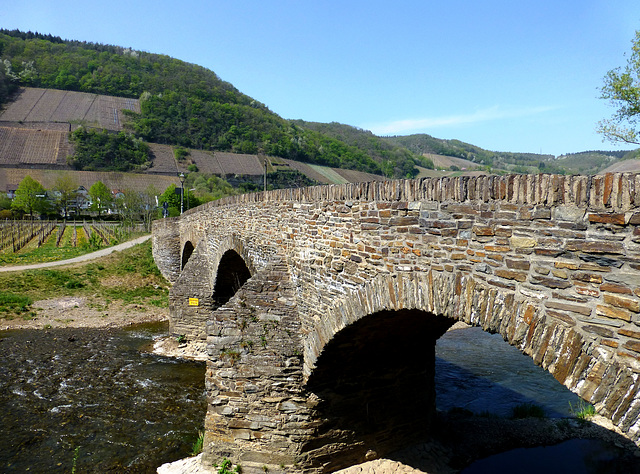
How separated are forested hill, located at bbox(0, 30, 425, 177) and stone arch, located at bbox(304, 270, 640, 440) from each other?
63.9m

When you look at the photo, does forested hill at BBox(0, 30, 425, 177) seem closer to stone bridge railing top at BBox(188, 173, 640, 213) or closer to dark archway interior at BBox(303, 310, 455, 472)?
dark archway interior at BBox(303, 310, 455, 472)

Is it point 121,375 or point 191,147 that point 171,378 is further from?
point 191,147

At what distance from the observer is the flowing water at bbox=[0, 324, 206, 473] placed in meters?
8.57

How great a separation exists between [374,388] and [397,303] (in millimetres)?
3273

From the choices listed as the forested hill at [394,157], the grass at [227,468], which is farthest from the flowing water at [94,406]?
the forested hill at [394,157]

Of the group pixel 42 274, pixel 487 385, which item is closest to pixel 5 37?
pixel 42 274

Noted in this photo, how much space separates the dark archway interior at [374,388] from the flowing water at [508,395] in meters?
1.60

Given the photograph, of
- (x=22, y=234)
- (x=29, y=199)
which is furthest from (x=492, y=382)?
(x=29, y=199)

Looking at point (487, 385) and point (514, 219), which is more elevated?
point (514, 219)

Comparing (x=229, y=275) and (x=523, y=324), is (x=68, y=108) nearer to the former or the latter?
(x=229, y=275)

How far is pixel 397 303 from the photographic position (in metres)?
5.11

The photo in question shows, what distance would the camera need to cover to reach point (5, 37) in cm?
9638

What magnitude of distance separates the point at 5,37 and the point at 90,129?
46.4 m

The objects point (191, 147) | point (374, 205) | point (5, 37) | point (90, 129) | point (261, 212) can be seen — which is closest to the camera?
point (374, 205)
